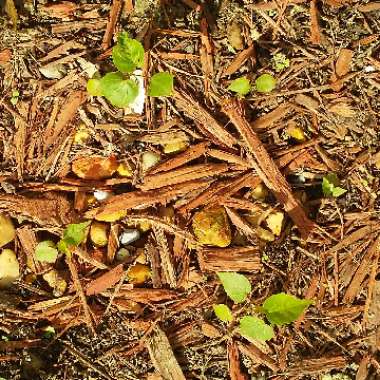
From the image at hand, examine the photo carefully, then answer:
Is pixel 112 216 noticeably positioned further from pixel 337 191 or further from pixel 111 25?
pixel 337 191

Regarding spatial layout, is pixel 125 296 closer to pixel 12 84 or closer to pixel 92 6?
pixel 12 84

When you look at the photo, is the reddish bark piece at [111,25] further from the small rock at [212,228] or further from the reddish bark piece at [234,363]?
the reddish bark piece at [234,363]

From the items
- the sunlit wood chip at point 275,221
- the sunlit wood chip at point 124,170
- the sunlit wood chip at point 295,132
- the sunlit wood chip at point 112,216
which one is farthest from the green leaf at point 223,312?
the sunlit wood chip at point 295,132

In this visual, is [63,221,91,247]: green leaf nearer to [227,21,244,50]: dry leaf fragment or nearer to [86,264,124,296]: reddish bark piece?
[86,264,124,296]: reddish bark piece

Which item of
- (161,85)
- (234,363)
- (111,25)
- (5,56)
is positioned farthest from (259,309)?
(5,56)

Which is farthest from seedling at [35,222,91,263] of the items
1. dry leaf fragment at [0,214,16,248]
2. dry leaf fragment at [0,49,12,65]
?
dry leaf fragment at [0,49,12,65]
